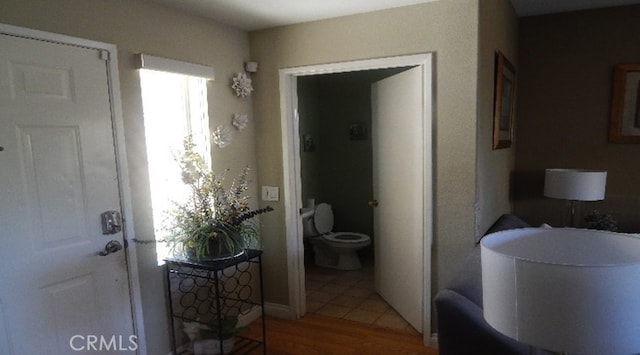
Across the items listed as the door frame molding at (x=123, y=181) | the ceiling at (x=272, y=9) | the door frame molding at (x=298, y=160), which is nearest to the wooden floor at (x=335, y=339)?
the door frame molding at (x=298, y=160)

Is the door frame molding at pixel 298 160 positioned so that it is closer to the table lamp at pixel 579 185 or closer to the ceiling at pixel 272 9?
the ceiling at pixel 272 9

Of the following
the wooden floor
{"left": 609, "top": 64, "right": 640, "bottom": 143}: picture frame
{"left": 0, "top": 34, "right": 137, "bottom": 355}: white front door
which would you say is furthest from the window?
{"left": 609, "top": 64, "right": 640, "bottom": 143}: picture frame

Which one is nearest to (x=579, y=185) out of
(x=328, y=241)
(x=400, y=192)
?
(x=400, y=192)

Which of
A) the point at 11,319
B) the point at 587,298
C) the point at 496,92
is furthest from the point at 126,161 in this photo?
the point at 496,92

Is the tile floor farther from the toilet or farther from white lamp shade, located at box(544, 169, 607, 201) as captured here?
white lamp shade, located at box(544, 169, 607, 201)

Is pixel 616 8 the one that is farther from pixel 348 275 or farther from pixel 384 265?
pixel 348 275

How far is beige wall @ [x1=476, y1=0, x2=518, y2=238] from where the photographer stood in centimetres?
245

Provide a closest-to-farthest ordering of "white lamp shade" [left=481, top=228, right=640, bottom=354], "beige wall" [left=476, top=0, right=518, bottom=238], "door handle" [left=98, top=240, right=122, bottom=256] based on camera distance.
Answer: "white lamp shade" [left=481, top=228, right=640, bottom=354]
"door handle" [left=98, top=240, right=122, bottom=256]
"beige wall" [left=476, top=0, right=518, bottom=238]

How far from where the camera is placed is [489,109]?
105 inches

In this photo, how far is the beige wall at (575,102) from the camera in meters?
3.32

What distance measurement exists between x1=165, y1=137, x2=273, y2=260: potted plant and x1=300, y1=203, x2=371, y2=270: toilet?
70.8 inches

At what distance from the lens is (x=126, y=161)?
219 centimetres

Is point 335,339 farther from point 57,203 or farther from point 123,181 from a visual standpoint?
point 57,203

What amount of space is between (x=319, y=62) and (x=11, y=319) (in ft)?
7.36
